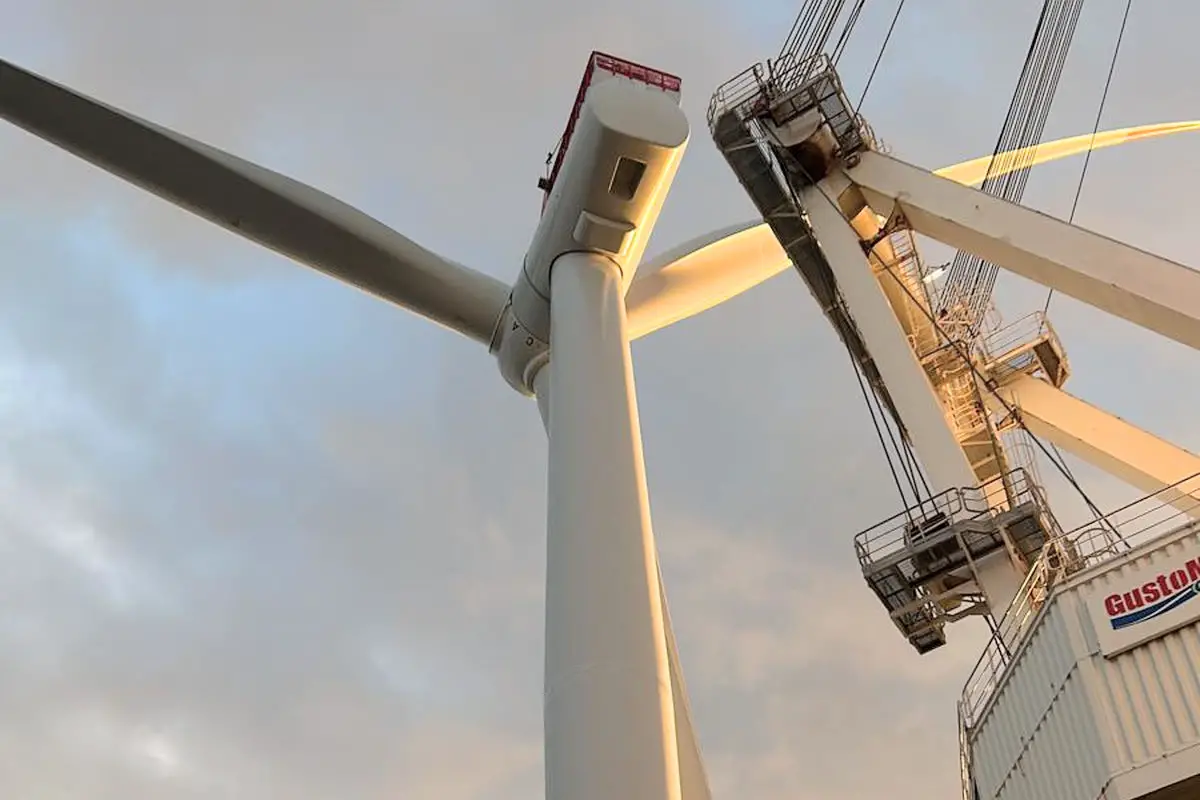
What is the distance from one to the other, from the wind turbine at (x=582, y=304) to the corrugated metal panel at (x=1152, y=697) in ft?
17.2

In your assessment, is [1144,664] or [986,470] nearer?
[1144,664]

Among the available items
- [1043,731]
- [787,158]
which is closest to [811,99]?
[787,158]

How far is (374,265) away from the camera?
19.2m

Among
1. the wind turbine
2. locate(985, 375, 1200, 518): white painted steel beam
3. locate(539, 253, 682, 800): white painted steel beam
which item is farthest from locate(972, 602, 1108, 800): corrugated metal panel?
locate(985, 375, 1200, 518): white painted steel beam

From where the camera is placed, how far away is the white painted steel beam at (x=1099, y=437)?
2853 centimetres

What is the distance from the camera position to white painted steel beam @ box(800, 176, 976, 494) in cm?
2419

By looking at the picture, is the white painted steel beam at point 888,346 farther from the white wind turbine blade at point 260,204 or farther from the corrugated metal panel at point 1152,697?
the white wind turbine blade at point 260,204

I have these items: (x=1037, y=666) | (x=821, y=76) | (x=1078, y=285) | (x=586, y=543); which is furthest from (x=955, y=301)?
(x=586, y=543)

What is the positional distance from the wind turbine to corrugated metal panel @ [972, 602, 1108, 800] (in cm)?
501

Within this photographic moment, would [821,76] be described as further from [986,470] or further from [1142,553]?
[1142,553]

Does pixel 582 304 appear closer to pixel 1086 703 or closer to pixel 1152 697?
pixel 1086 703

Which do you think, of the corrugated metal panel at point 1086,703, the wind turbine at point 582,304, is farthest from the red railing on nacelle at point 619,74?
the corrugated metal panel at point 1086,703

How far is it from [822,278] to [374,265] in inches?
554

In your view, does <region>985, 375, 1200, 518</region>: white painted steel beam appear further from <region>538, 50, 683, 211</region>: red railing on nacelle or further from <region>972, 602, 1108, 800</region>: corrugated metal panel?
<region>538, 50, 683, 211</region>: red railing on nacelle
